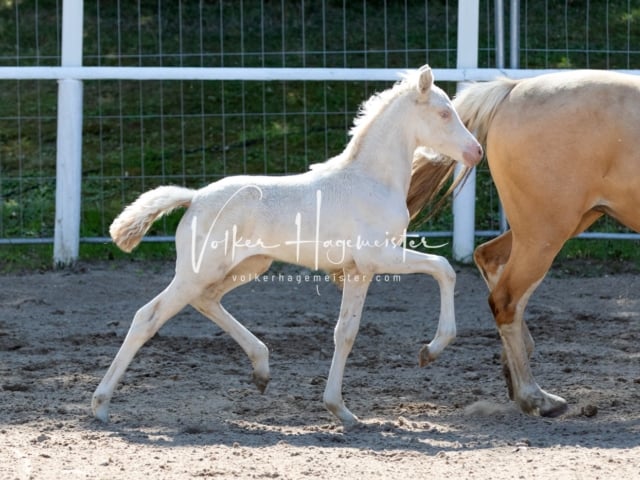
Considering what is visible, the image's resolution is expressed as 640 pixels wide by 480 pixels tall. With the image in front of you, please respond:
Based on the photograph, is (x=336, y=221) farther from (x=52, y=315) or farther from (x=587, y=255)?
Result: (x=587, y=255)

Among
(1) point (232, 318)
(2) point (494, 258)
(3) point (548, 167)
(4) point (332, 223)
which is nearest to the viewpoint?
(4) point (332, 223)

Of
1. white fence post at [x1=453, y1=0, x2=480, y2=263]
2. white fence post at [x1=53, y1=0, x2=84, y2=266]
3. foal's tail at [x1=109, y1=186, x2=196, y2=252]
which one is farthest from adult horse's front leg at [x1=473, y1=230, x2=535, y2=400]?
white fence post at [x1=53, y1=0, x2=84, y2=266]

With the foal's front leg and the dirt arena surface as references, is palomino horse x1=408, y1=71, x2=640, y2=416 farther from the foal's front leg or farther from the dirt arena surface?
the foal's front leg

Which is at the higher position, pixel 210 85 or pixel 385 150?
pixel 210 85

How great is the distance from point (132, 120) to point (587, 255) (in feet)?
15.1

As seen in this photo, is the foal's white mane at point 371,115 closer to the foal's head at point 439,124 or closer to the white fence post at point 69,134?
the foal's head at point 439,124

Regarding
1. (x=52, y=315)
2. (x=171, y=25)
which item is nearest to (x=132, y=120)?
(x=171, y=25)

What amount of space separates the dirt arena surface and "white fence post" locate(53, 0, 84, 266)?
0.38 meters

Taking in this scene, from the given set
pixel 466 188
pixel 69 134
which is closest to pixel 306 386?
pixel 466 188

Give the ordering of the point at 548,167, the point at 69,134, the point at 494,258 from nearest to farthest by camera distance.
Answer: the point at 548,167 < the point at 494,258 < the point at 69,134

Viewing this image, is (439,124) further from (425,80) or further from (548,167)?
(548,167)

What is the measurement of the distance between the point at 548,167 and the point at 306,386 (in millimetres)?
1572

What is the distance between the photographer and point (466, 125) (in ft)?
18.7

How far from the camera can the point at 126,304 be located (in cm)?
758
